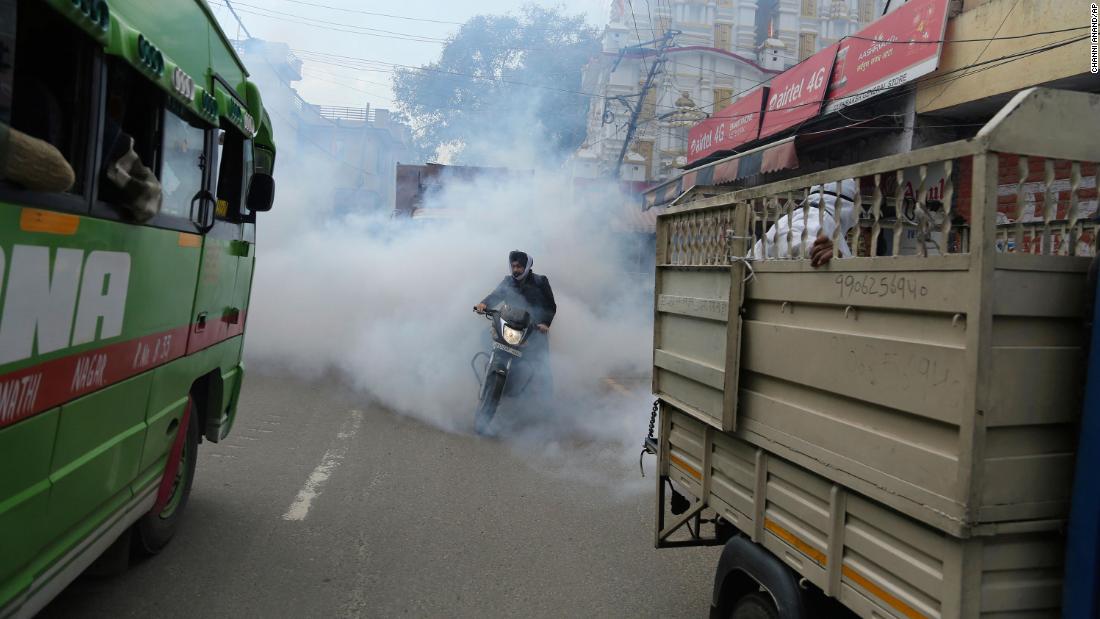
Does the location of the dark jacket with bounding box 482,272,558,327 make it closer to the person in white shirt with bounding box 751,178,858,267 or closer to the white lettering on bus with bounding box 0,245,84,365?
the person in white shirt with bounding box 751,178,858,267

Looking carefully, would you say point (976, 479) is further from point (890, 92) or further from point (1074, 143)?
point (890, 92)

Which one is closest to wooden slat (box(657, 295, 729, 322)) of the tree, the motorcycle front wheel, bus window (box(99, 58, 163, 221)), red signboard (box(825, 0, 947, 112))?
bus window (box(99, 58, 163, 221))

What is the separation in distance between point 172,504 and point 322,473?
148 cm

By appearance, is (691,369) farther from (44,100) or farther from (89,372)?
(44,100)

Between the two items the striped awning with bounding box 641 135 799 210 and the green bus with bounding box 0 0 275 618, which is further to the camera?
the striped awning with bounding box 641 135 799 210

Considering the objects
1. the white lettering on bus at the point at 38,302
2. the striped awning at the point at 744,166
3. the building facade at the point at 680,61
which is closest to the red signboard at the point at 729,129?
the striped awning at the point at 744,166

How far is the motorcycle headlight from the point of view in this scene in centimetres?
755

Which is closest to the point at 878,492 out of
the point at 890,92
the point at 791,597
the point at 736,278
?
the point at 791,597

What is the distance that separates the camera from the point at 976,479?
1.77 meters

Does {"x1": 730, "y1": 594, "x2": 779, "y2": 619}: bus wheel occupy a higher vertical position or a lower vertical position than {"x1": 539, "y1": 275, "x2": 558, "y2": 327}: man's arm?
lower

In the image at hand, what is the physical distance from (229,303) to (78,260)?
95.7 inches

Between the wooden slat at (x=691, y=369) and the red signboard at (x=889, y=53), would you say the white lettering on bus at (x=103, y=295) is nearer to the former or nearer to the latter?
the wooden slat at (x=691, y=369)

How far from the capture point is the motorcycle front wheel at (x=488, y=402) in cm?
733

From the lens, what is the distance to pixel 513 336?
7559 millimetres
